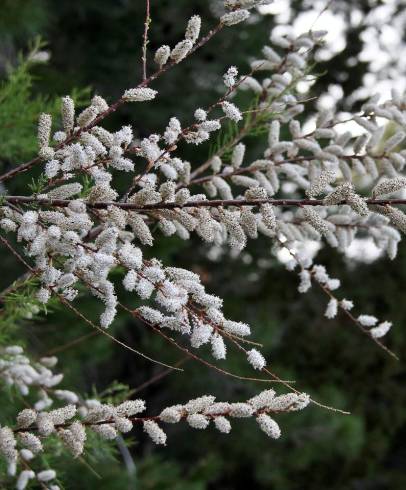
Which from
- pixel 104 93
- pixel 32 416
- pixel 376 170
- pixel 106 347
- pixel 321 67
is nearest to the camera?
pixel 32 416

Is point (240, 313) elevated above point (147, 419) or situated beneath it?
situated beneath

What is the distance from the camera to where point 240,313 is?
18.1 ft

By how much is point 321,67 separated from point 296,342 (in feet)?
8.07

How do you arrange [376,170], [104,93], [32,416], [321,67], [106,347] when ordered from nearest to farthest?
1. [32,416]
2. [376,170]
3. [106,347]
4. [104,93]
5. [321,67]

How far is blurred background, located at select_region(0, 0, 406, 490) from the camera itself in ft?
11.3

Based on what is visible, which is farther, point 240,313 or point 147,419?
point 240,313

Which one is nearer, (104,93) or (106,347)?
(106,347)

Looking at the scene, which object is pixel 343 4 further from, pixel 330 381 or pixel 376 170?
pixel 376 170

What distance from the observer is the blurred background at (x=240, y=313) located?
3436 millimetres

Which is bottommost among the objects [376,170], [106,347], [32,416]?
[106,347]

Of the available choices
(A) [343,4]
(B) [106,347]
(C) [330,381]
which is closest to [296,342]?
(C) [330,381]

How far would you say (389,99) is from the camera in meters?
Result: 1.46

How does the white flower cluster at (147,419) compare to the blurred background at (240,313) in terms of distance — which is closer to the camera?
the white flower cluster at (147,419)

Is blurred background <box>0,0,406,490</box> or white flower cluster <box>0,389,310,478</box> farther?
blurred background <box>0,0,406,490</box>
